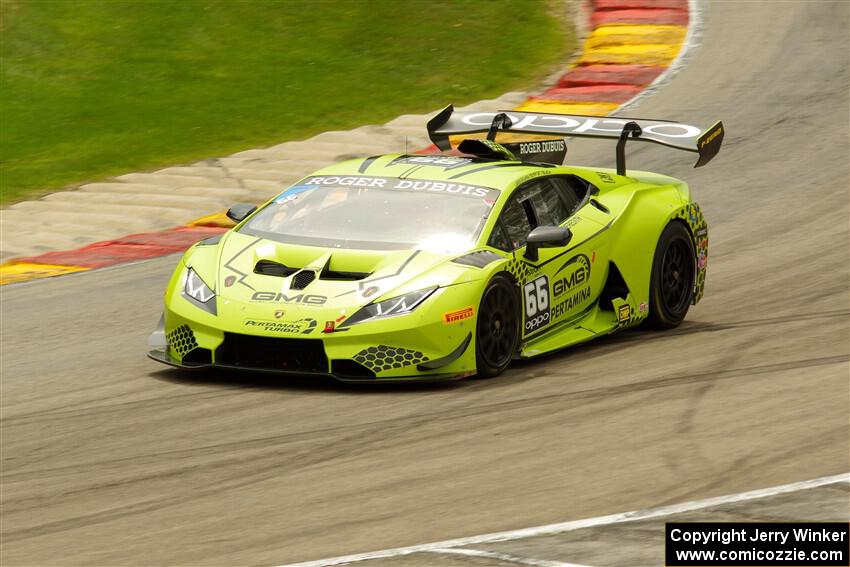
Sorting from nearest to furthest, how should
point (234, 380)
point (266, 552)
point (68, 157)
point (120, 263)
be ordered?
point (266, 552) → point (234, 380) → point (120, 263) → point (68, 157)

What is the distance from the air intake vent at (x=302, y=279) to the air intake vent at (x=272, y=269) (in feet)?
0.31

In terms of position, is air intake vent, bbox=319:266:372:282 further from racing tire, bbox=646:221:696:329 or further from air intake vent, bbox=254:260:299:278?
racing tire, bbox=646:221:696:329

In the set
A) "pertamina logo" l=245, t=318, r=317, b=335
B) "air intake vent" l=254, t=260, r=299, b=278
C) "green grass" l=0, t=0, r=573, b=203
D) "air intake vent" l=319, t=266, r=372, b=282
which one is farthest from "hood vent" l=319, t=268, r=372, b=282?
"green grass" l=0, t=0, r=573, b=203

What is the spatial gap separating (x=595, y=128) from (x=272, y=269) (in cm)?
319

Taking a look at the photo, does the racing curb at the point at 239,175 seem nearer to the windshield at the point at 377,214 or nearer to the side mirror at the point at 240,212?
the side mirror at the point at 240,212

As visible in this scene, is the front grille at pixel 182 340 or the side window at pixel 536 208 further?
the side window at pixel 536 208

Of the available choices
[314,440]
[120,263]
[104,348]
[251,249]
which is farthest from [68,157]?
[314,440]

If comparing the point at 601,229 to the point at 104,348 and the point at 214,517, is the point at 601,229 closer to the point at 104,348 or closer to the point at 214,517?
the point at 104,348

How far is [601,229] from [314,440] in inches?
129

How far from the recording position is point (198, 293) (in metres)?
9.06

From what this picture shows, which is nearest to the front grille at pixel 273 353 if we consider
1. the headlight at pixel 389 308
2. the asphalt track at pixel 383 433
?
the asphalt track at pixel 383 433

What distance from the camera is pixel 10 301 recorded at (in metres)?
11.8

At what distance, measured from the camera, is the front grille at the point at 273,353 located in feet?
28.3

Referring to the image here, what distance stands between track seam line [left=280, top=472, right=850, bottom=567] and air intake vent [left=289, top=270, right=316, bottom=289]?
3.14m
